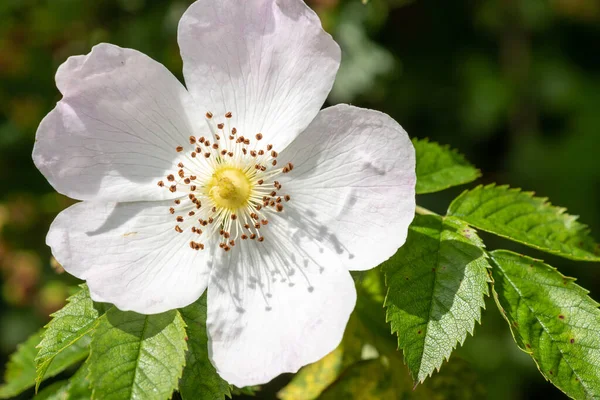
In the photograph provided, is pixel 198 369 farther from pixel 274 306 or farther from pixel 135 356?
pixel 274 306

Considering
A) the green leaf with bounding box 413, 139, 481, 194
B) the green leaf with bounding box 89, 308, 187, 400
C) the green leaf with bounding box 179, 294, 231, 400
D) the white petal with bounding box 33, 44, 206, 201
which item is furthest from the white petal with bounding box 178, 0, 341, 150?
the green leaf with bounding box 89, 308, 187, 400

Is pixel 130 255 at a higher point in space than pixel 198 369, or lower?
higher

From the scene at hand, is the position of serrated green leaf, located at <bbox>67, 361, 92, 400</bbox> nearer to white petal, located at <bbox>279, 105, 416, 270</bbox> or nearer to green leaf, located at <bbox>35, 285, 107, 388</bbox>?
green leaf, located at <bbox>35, 285, 107, 388</bbox>

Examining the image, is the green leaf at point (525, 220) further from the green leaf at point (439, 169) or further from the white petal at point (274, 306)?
the white petal at point (274, 306)

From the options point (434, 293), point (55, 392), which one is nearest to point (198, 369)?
point (55, 392)

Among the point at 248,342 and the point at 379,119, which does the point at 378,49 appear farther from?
the point at 248,342

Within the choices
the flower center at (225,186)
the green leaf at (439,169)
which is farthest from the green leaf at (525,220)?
the flower center at (225,186)

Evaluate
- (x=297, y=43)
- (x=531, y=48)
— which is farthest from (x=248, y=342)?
(x=531, y=48)
